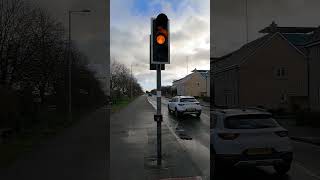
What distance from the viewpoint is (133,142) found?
16.3 m

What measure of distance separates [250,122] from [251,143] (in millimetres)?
714

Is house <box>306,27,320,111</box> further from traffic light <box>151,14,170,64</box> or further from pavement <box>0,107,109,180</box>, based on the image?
traffic light <box>151,14,170,64</box>

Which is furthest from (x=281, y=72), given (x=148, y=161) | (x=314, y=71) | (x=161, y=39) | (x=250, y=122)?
(x=250, y=122)

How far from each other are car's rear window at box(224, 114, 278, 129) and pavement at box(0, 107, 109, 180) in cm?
296

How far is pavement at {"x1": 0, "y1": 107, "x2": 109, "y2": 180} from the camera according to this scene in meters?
9.47

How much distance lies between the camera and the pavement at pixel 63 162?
31.1 feet

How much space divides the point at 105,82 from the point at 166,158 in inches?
1953

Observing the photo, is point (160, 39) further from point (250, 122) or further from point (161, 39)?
point (250, 122)

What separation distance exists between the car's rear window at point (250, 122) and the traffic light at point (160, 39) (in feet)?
8.07

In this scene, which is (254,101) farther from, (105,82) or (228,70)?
(105,82)

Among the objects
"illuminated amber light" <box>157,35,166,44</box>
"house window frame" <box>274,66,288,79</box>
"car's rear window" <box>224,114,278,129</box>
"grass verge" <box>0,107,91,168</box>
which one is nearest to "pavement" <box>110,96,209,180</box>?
"car's rear window" <box>224,114,278,129</box>

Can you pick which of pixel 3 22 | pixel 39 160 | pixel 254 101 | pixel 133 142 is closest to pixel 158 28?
pixel 39 160

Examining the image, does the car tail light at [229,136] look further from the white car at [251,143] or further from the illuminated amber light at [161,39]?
the illuminated amber light at [161,39]

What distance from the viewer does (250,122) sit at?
30.4 feet
